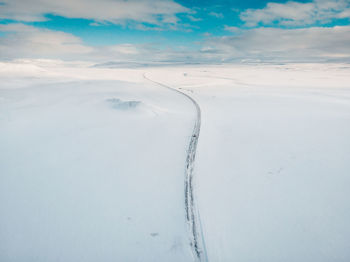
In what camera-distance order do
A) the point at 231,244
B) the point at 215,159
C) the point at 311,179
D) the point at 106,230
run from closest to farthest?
the point at 231,244, the point at 106,230, the point at 311,179, the point at 215,159

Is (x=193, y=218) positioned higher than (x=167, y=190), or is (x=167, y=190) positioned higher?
(x=167, y=190)

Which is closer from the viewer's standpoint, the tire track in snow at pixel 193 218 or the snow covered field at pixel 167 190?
the tire track in snow at pixel 193 218

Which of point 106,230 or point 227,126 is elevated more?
point 227,126

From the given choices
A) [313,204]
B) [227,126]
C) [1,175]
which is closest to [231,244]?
[313,204]

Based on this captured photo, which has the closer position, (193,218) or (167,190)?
(193,218)

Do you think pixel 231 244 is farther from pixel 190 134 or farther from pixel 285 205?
pixel 190 134

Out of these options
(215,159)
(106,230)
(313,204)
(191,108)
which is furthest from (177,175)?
(191,108)

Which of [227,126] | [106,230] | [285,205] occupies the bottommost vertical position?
[106,230]

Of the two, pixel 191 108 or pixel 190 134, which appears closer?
pixel 190 134

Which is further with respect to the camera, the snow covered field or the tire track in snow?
the snow covered field

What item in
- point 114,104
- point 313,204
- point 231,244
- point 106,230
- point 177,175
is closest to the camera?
point 231,244
